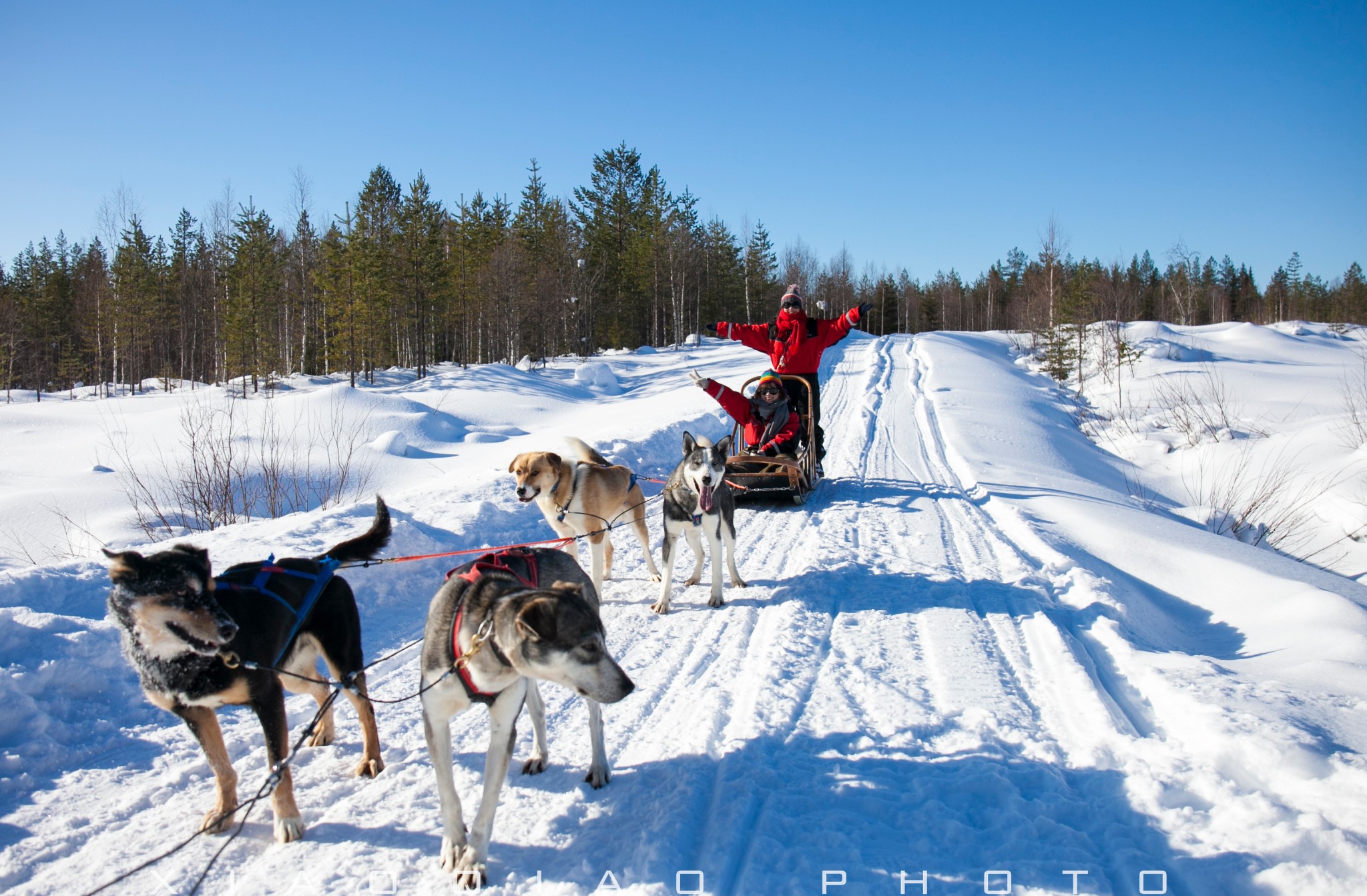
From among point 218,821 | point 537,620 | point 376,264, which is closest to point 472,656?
point 537,620

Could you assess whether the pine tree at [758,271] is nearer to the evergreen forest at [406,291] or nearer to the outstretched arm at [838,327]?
the evergreen forest at [406,291]

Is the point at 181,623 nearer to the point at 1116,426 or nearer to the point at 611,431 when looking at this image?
the point at 611,431

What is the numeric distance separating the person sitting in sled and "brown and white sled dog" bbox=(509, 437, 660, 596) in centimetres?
314

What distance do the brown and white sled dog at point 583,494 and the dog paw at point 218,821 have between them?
113 inches

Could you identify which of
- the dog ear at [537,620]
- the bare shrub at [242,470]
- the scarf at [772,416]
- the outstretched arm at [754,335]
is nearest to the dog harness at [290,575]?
the dog ear at [537,620]

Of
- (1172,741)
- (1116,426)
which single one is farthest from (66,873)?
(1116,426)

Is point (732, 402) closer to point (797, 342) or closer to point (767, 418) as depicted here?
point (767, 418)

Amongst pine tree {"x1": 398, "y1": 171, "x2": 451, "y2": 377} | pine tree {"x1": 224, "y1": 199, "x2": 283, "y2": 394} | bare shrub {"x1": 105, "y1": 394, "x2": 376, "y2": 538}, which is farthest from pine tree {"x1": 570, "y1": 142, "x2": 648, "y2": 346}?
bare shrub {"x1": 105, "y1": 394, "x2": 376, "y2": 538}

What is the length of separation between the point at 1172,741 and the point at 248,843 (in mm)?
4139

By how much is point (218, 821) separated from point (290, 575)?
1.01 m

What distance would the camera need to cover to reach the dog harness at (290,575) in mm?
2924

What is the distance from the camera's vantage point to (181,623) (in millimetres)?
2477

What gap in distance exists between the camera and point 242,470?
9.30 meters

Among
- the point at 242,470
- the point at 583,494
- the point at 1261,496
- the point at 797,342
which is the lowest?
the point at 1261,496
